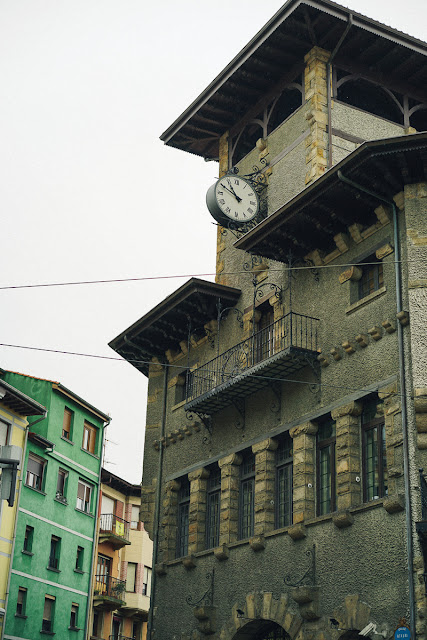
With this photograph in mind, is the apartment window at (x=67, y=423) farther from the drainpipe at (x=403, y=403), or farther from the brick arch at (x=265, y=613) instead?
the drainpipe at (x=403, y=403)

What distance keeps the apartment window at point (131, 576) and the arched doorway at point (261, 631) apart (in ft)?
109

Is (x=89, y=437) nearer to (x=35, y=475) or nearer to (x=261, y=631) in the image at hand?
(x=35, y=475)

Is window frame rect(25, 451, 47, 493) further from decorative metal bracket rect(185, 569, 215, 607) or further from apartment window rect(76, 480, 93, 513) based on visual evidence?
decorative metal bracket rect(185, 569, 215, 607)

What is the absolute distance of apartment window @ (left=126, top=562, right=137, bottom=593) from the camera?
5466cm

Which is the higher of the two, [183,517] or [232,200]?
[232,200]

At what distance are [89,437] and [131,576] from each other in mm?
12638

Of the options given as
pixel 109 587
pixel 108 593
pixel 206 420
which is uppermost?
pixel 206 420

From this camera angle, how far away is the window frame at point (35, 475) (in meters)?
40.2

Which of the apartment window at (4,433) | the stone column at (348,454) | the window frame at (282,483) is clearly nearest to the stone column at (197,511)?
the window frame at (282,483)

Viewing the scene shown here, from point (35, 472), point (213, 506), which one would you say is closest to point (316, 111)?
point (213, 506)

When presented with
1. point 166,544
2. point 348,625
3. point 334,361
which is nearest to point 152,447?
point 166,544

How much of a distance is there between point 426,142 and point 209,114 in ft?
37.4

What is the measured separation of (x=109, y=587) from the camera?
51125mm

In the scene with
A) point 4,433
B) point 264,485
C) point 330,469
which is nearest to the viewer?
point 330,469
